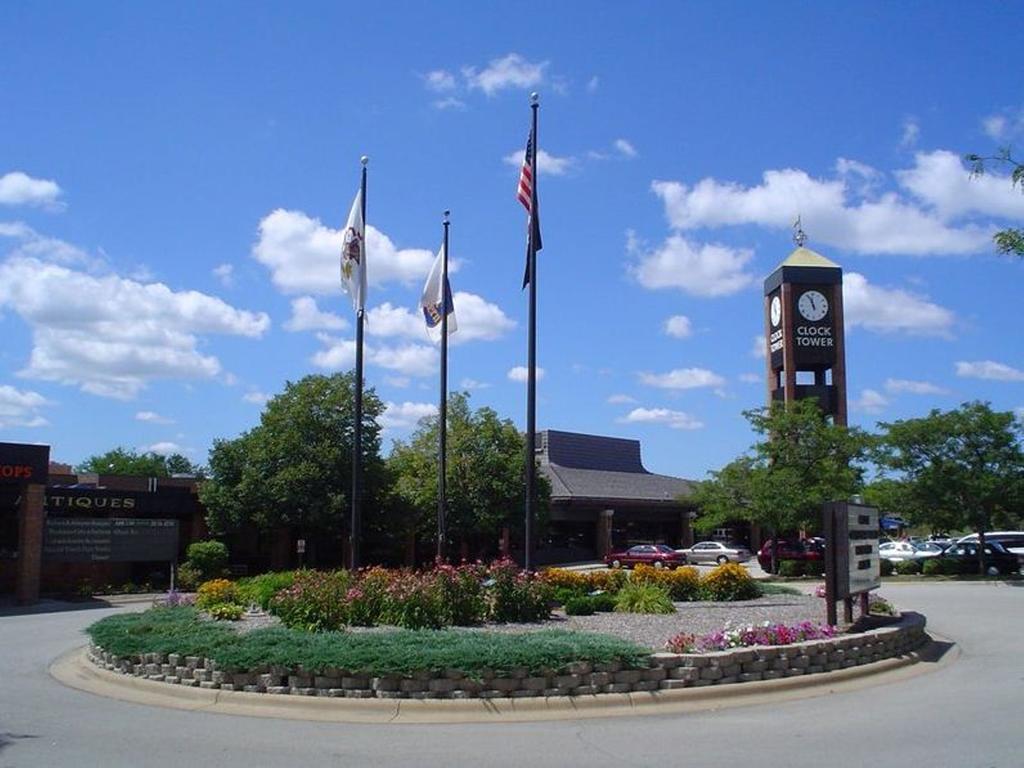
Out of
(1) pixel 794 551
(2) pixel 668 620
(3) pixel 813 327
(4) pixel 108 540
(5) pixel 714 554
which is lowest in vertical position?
(5) pixel 714 554

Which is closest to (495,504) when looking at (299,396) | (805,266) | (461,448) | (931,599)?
(461,448)

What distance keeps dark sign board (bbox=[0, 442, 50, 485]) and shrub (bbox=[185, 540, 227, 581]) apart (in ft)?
22.5

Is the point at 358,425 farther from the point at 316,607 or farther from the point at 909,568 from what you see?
the point at 909,568

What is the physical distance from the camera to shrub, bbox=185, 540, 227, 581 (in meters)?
35.0

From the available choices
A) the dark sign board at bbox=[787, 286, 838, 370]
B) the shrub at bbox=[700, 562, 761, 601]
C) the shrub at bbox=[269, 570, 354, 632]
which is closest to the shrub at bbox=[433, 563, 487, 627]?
the shrub at bbox=[269, 570, 354, 632]

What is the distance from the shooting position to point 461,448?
4706 centimetres

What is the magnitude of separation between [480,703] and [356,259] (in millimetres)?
14896

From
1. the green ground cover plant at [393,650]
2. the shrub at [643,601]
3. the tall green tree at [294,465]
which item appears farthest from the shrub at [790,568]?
the green ground cover plant at [393,650]

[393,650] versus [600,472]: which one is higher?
[600,472]

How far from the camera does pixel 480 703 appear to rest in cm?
1071

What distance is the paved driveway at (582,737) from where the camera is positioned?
8547mm

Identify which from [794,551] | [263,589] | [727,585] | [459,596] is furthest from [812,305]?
[459,596]

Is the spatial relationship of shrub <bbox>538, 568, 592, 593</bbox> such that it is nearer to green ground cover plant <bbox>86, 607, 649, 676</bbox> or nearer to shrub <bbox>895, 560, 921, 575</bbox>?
green ground cover plant <bbox>86, 607, 649, 676</bbox>

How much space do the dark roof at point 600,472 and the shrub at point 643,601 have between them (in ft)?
120
